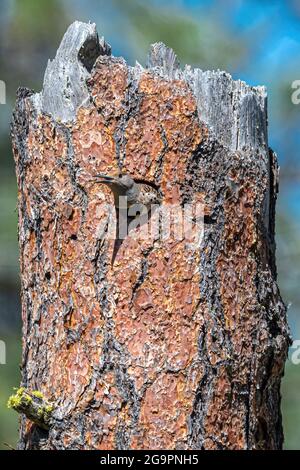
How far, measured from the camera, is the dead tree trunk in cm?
209

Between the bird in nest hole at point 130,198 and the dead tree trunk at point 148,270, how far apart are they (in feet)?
0.07

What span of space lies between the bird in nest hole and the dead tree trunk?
0.07ft

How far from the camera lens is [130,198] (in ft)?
7.07

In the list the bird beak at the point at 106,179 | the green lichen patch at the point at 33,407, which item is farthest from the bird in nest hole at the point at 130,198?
the green lichen patch at the point at 33,407

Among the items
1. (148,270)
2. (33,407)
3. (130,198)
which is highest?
(130,198)

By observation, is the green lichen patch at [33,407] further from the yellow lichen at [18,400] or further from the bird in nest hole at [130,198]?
the bird in nest hole at [130,198]

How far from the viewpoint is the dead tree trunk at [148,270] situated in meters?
2.09

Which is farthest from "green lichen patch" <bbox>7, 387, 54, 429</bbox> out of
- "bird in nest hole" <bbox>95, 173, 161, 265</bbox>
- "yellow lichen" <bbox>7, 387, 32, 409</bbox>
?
"bird in nest hole" <bbox>95, 173, 161, 265</bbox>

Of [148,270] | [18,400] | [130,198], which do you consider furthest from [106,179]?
[18,400]

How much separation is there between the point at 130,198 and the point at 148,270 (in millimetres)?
178

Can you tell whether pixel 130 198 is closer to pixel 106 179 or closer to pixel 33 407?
pixel 106 179

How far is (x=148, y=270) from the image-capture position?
2.13 m

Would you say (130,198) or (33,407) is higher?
(130,198)
